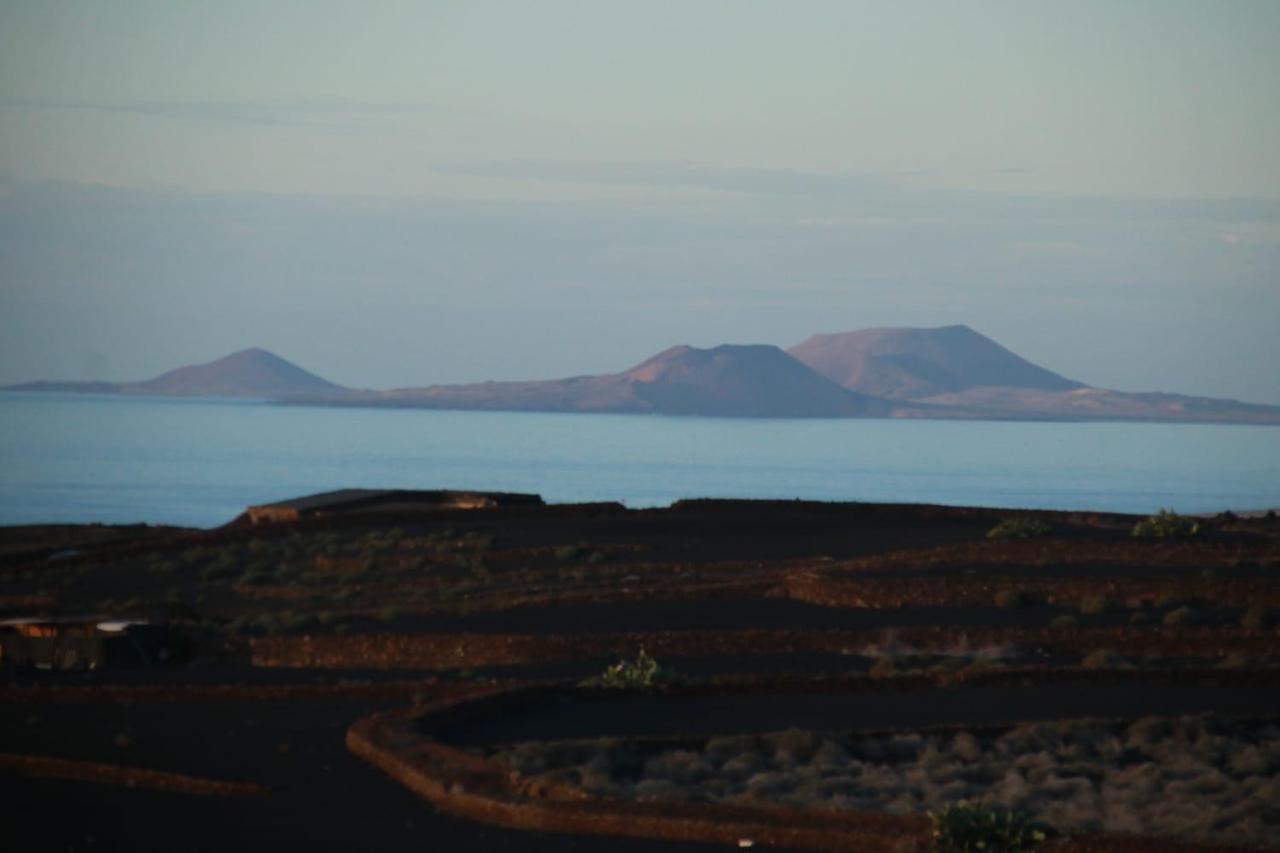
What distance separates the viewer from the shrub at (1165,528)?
2422 cm

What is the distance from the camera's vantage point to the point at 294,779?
12.4 m

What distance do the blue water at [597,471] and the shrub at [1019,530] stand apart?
58.7 metres

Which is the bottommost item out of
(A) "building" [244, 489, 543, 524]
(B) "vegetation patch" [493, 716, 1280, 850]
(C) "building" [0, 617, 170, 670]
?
(C) "building" [0, 617, 170, 670]

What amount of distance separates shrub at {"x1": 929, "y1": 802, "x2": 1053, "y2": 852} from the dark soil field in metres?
0.14

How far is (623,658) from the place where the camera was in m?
18.4

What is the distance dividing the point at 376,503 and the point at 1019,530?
14.7m

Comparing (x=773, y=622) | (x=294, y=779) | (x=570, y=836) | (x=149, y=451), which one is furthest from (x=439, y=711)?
(x=149, y=451)

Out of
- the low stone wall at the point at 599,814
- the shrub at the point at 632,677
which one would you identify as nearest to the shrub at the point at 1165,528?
the shrub at the point at 632,677

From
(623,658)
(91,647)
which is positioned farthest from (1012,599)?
(91,647)

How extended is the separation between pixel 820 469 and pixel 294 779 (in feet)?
384

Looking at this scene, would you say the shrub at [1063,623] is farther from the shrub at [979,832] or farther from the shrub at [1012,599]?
the shrub at [979,832]

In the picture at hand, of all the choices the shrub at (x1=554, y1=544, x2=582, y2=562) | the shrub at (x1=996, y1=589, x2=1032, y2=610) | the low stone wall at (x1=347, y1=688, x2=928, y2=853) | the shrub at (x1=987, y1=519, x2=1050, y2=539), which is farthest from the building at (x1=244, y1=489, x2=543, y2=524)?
the low stone wall at (x1=347, y1=688, x2=928, y2=853)

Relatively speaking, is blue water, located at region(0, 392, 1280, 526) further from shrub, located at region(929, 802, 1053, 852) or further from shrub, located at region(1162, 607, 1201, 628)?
shrub, located at region(929, 802, 1053, 852)

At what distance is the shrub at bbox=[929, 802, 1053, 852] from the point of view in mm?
9344
